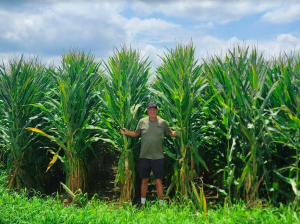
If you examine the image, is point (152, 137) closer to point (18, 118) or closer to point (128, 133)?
point (128, 133)

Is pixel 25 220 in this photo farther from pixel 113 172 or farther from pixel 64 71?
pixel 113 172

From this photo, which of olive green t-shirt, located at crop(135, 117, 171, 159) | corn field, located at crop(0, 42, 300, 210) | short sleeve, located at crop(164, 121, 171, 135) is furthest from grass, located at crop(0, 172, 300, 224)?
short sleeve, located at crop(164, 121, 171, 135)

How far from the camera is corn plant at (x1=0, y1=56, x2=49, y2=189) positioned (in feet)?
19.9

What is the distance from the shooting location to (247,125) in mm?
4742

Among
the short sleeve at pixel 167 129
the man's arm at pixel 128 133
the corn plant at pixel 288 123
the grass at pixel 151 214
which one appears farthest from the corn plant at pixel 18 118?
the corn plant at pixel 288 123

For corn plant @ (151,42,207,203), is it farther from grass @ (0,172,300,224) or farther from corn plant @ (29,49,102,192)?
corn plant @ (29,49,102,192)

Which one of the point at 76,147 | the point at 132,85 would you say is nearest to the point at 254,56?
the point at 132,85

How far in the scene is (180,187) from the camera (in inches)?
207

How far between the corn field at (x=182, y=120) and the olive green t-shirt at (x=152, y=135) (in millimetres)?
156

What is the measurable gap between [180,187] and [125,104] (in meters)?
1.63

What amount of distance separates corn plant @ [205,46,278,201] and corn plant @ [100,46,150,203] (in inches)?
55.0

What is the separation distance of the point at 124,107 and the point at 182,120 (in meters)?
1.01

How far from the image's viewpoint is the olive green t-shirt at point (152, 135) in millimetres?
5277

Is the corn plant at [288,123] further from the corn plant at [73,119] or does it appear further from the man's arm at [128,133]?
the corn plant at [73,119]
